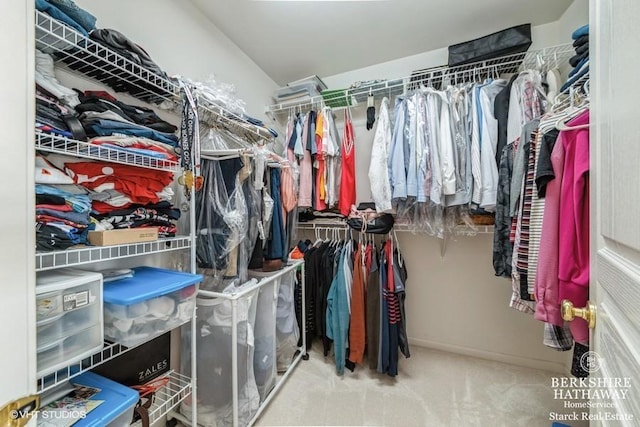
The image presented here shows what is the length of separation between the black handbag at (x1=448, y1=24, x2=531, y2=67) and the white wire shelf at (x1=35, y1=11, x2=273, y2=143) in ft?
5.15

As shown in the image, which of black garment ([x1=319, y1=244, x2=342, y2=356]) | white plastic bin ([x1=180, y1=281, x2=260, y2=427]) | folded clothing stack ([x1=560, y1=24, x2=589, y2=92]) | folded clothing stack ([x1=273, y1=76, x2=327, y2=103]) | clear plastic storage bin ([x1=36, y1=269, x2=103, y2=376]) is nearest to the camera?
clear plastic storage bin ([x1=36, y1=269, x2=103, y2=376])

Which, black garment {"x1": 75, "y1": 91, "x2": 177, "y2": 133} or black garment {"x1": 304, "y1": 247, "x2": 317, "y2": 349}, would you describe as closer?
black garment {"x1": 75, "y1": 91, "x2": 177, "y2": 133}

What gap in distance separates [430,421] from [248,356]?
105cm

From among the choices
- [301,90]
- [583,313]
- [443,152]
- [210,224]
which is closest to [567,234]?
[583,313]

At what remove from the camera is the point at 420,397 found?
153cm

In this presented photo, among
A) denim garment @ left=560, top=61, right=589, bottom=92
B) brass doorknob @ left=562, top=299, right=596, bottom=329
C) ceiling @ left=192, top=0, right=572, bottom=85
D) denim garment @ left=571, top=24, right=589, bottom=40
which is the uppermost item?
ceiling @ left=192, top=0, right=572, bottom=85

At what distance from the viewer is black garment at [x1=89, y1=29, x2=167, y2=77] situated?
0.88m

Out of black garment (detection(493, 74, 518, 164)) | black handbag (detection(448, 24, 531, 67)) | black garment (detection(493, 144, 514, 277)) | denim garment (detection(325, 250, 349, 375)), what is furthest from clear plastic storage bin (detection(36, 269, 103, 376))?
black handbag (detection(448, 24, 531, 67))

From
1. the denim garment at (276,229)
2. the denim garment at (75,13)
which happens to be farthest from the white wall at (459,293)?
Answer: the denim garment at (75,13)

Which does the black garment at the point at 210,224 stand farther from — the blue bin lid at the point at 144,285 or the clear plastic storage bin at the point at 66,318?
the clear plastic storage bin at the point at 66,318

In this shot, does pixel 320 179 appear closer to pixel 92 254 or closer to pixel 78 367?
pixel 92 254

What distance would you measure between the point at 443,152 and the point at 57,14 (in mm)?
1817

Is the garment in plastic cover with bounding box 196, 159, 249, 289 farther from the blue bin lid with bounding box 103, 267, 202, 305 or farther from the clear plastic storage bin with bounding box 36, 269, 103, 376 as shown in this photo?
the clear plastic storage bin with bounding box 36, 269, 103, 376

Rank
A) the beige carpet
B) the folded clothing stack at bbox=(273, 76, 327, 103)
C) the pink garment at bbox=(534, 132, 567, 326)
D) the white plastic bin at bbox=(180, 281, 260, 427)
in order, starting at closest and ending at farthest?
1. the pink garment at bbox=(534, 132, 567, 326)
2. the white plastic bin at bbox=(180, 281, 260, 427)
3. the beige carpet
4. the folded clothing stack at bbox=(273, 76, 327, 103)
